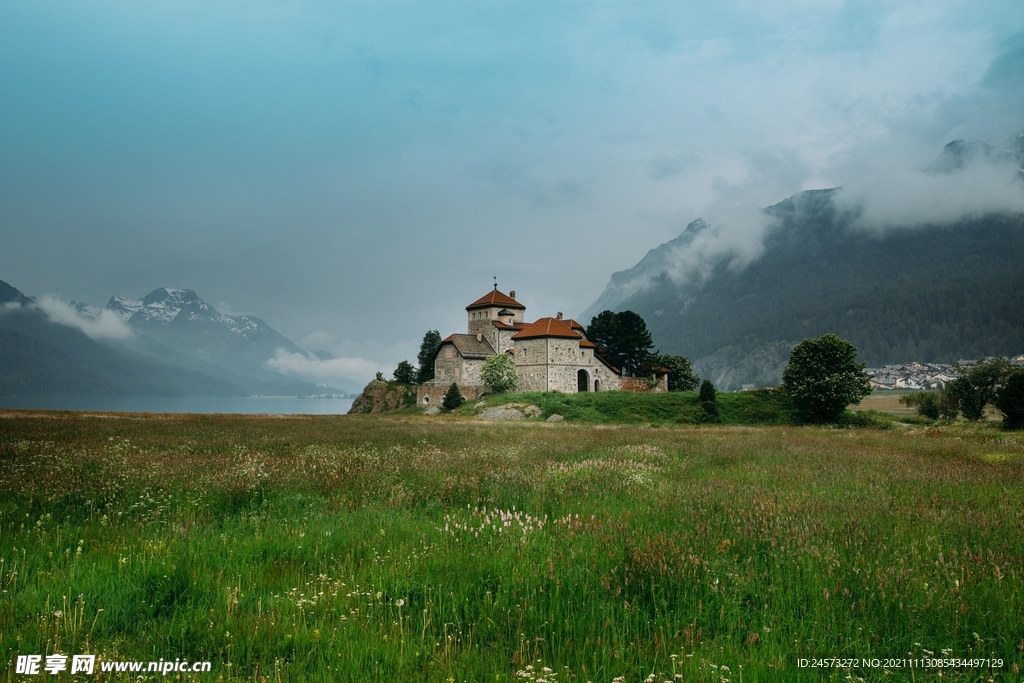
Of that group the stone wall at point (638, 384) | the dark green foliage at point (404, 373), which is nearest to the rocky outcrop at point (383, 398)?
the dark green foliage at point (404, 373)

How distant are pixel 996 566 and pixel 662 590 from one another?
321cm

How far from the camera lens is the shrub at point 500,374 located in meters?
78.7

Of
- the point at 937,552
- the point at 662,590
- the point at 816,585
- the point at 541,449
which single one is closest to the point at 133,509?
the point at 662,590

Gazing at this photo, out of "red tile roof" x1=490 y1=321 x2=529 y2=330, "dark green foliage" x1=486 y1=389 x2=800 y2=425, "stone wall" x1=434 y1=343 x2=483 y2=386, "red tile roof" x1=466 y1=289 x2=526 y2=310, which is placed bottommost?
"dark green foliage" x1=486 y1=389 x2=800 y2=425

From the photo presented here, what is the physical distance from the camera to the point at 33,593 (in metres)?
4.72

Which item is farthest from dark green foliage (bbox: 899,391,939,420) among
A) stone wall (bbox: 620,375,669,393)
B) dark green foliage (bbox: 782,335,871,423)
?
stone wall (bbox: 620,375,669,393)

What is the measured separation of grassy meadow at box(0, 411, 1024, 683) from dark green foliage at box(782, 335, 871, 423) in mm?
50299

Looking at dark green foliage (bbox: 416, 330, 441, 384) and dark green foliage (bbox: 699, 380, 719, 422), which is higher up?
dark green foliage (bbox: 416, 330, 441, 384)

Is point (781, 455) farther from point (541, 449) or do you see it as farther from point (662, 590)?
point (662, 590)

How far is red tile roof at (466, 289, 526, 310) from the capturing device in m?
93.8

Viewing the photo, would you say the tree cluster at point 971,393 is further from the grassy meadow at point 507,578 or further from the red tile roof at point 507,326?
the grassy meadow at point 507,578

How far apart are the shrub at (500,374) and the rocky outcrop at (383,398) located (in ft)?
57.3

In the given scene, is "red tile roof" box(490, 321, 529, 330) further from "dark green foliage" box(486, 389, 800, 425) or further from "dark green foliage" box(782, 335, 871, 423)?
"dark green foliage" box(782, 335, 871, 423)

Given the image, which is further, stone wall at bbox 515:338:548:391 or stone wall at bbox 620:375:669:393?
stone wall at bbox 620:375:669:393
